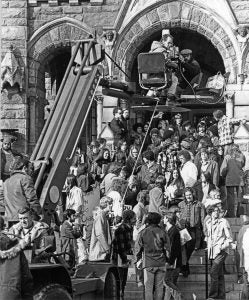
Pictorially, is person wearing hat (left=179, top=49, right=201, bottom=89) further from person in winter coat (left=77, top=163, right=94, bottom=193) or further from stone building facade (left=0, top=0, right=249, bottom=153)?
person in winter coat (left=77, top=163, right=94, bottom=193)

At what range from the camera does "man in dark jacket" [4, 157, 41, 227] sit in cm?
1095

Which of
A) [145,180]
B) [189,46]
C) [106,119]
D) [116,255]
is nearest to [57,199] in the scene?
[116,255]

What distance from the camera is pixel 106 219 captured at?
15.6m

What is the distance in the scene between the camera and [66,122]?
39.3 feet

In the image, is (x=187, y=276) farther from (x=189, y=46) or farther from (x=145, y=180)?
(x=189, y=46)

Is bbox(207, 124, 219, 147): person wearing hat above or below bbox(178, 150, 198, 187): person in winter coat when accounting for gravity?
above

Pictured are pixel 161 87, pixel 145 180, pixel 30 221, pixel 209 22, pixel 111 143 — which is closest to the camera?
pixel 30 221

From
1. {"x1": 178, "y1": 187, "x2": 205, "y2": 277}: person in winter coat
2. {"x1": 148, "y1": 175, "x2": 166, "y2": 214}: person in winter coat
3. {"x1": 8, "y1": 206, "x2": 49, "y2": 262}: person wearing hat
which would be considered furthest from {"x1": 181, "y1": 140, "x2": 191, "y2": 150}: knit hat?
{"x1": 8, "y1": 206, "x2": 49, "y2": 262}: person wearing hat

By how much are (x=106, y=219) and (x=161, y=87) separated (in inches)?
127

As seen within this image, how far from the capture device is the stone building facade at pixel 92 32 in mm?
24609

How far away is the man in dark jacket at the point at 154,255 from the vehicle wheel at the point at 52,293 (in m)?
3.41

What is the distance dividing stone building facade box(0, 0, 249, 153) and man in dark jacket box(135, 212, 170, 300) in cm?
1106

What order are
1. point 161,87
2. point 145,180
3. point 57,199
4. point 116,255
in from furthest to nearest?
point 145,180 → point 161,87 → point 116,255 → point 57,199

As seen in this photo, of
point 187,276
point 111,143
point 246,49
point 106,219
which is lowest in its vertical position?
point 187,276
